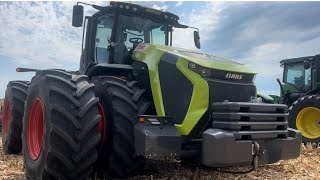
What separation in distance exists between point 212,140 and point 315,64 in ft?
30.0

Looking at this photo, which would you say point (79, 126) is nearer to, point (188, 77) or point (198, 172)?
point (188, 77)

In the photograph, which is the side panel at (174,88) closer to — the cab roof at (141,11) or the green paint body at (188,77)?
the green paint body at (188,77)

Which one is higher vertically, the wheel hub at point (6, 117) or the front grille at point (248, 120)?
the front grille at point (248, 120)

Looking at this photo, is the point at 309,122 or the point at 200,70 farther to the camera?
the point at 309,122

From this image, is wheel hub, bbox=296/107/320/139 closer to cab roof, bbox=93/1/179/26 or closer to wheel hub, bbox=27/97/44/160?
cab roof, bbox=93/1/179/26

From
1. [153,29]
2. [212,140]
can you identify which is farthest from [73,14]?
[212,140]

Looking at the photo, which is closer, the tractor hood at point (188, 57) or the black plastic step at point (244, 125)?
the black plastic step at point (244, 125)

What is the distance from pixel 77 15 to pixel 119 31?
0.76m

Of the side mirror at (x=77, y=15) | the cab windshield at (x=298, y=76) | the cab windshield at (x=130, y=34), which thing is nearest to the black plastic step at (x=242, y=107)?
the cab windshield at (x=130, y=34)

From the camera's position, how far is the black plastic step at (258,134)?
434 centimetres

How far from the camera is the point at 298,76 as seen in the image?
44.1ft

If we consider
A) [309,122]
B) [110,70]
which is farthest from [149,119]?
[309,122]

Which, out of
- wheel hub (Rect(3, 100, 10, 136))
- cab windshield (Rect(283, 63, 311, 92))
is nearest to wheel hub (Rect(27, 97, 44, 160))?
wheel hub (Rect(3, 100, 10, 136))

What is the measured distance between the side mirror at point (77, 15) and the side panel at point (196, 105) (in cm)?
251
